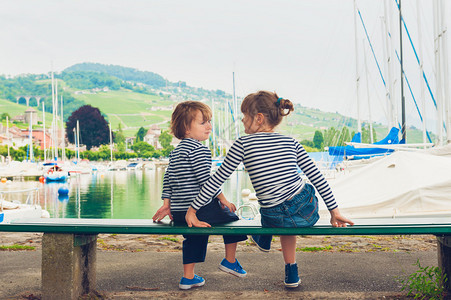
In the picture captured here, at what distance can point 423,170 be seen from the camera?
8508mm

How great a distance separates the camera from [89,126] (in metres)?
115

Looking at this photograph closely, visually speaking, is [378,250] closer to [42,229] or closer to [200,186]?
[200,186]

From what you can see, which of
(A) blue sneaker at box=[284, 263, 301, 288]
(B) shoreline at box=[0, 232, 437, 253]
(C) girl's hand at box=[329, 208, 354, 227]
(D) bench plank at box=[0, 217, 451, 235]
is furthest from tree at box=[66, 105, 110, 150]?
(C) girl's hand at box=[329, 208, 354, 227]

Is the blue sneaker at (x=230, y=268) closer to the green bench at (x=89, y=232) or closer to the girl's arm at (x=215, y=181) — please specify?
the green bench at (x=89, y=232)

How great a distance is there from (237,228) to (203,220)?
1.17 ft

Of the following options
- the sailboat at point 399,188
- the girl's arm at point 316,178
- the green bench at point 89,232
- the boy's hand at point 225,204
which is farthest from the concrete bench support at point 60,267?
the sailboat at point 399,188

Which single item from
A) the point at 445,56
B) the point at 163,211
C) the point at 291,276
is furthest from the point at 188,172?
the point at 445,56

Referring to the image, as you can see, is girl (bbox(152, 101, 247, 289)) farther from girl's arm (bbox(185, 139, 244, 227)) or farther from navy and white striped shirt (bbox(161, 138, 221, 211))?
girl's arm (bbox(185, 139, 244, 227))

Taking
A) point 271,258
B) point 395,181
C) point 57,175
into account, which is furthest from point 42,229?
point 57,175

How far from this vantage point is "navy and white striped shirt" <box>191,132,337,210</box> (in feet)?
11.3

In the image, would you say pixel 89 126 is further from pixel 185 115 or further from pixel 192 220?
pixel 192 220

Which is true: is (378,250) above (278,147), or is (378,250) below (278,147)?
below

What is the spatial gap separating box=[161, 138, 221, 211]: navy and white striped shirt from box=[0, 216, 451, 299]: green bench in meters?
0.26

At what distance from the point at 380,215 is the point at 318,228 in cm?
533
